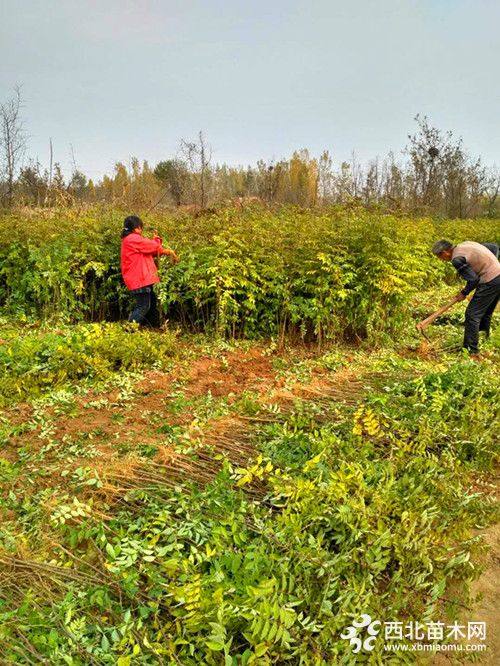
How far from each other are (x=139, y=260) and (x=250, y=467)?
14.0 ft

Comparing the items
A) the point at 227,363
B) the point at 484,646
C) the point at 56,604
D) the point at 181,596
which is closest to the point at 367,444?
the point at 484,646

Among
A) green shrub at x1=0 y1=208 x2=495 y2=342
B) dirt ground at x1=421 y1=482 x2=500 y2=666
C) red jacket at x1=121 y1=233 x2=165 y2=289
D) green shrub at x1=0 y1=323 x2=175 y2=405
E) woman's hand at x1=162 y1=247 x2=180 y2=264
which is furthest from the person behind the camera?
woman's hand at x1=162 y1=247 x2=180 y2=264

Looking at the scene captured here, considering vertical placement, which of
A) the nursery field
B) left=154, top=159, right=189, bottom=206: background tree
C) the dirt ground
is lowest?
the dirt ground

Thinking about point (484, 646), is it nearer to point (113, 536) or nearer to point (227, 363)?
point (113, 536)

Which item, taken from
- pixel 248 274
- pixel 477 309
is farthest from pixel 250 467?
pixel 477 309

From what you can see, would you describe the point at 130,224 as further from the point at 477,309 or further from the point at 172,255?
the point at 477,309

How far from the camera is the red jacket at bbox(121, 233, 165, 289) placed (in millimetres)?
6402

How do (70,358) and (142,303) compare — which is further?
(142,303)

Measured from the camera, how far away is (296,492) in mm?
2654

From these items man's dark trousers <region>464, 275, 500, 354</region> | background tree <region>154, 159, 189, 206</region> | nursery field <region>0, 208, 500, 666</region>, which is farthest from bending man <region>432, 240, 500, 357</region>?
background tree <region>154, 159, 189, 206</region>

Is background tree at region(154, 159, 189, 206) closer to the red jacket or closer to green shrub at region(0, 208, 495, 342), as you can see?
green shrub at region(0, 208, 495, 342)

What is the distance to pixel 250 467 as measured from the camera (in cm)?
293

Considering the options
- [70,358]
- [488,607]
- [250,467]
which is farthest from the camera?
[70,358]

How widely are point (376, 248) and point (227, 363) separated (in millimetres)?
2620
